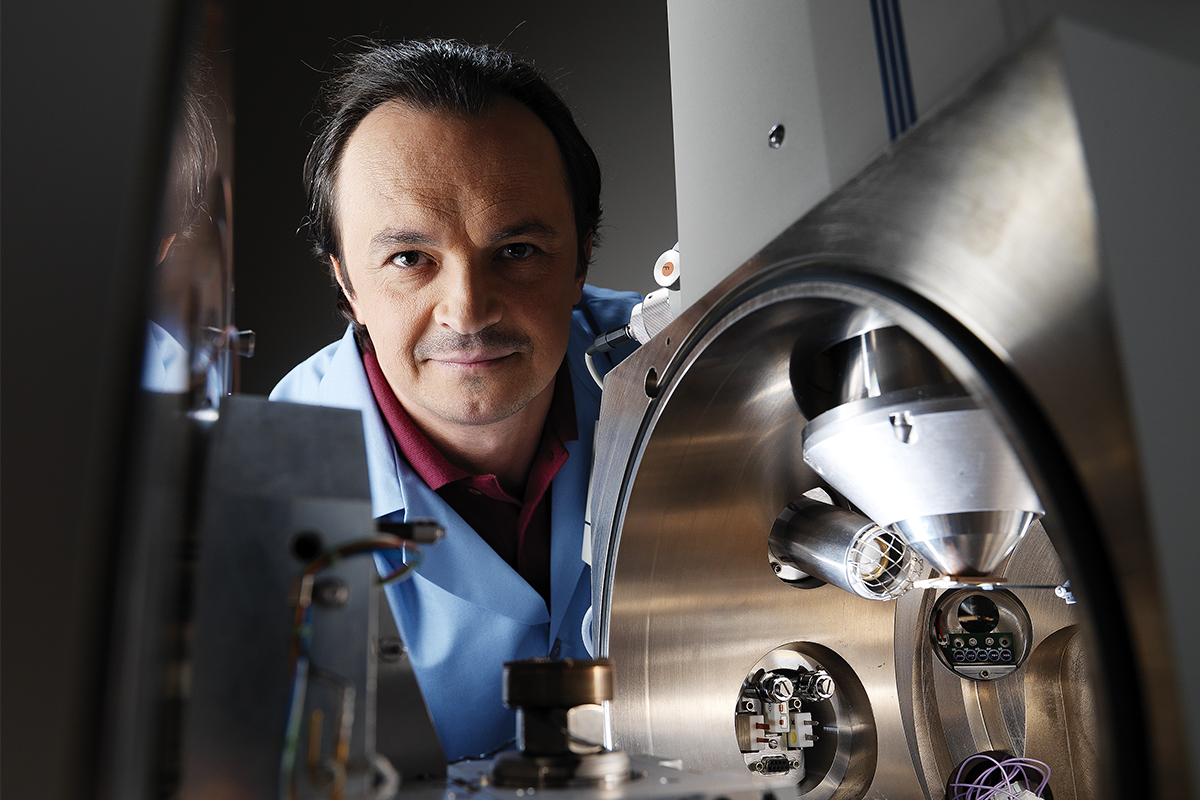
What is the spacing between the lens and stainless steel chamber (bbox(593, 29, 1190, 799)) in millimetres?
308

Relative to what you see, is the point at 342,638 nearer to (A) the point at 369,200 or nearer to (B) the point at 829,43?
(B) the point at 829,43

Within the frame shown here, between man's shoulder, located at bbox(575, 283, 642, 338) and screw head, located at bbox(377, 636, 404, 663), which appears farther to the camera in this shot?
man's shoulder, located at bbox(575, 283, 642, 338)

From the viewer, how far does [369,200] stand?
1197mm

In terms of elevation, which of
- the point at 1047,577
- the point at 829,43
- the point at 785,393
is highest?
the point at 829,43

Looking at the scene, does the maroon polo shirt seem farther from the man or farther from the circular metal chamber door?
the circular metal chamber door

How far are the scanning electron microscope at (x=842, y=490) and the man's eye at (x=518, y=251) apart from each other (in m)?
0.37

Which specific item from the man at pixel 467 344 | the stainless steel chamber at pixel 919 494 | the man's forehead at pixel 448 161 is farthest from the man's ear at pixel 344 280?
the stainless steel chamber at pixel 919 494

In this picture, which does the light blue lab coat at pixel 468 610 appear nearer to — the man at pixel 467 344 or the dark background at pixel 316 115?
the man at pixel 467 344

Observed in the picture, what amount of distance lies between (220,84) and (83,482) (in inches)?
13.7

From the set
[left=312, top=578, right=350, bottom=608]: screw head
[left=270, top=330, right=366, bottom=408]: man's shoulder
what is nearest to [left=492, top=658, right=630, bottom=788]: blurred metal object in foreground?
[left=312, top=578, right=350, bottom=608]: screw head

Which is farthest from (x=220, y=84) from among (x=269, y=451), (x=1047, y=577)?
(x=1047, y=577)

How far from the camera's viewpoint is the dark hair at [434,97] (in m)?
1.25

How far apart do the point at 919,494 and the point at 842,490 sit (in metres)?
0.08

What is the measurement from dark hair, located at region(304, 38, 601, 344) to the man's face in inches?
1.2
